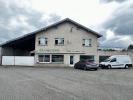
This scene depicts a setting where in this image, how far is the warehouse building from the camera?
4131 centimetres

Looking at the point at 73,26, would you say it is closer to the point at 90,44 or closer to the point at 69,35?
the point at 69,35

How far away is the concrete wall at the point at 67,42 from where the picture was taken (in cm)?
4134

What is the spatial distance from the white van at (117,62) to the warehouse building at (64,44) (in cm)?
281

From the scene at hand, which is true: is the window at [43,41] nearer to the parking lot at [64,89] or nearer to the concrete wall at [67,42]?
the concrete wall at [67,42]

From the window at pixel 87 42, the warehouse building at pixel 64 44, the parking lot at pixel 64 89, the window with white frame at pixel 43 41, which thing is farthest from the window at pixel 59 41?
the parking lot at pixel 64 89

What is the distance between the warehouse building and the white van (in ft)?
9.23

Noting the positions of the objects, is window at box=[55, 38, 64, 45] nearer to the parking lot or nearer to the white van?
the white van

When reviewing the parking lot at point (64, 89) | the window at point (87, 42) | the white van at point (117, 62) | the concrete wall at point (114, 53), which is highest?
the window at point (87, 42)

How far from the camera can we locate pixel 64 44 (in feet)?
136

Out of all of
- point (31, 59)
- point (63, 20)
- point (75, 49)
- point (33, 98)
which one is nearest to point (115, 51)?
point (75, 49)

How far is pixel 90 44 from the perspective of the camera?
41.8 meters

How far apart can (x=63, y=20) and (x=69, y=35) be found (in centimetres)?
274

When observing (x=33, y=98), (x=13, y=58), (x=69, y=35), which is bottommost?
(x=33, y=98)

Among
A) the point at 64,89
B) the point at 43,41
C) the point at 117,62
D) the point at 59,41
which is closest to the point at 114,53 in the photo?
the point at 117,62
